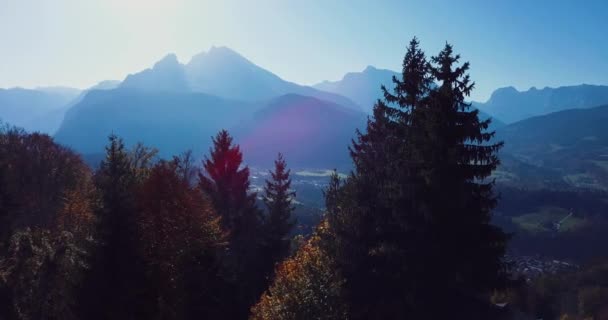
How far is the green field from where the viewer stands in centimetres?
16925

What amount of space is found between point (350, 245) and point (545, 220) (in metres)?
189

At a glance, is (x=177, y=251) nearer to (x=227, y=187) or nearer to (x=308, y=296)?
(x=308, y=296)

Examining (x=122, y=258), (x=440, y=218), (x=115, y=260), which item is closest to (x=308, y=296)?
→ (x=440, y=218)

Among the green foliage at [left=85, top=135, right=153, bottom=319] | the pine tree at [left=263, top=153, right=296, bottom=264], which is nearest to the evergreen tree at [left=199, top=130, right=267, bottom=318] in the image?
the pine tree at [left=263, top=153, right=296, bottom=264]

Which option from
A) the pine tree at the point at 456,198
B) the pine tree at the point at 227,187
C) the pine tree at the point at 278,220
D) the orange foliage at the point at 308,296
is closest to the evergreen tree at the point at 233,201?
the pine tree at the point at 227,187

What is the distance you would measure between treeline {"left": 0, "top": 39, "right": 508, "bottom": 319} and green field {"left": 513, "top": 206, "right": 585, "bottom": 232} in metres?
168

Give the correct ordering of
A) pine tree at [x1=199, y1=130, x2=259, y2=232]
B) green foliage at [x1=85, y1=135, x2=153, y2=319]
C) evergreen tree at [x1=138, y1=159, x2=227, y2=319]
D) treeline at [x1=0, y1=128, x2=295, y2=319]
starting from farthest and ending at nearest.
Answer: pine tree at [x1=199, y1=130, x2=259, y2=232], evergreen tree at [x1=138, y1=159, x2=227, y2=319], treeline at [x1=0, y1=128, x2=295, y2=319], green foliage at [x1=85, y1=135, x2=153, y2=319]

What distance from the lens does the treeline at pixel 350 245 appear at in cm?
1909

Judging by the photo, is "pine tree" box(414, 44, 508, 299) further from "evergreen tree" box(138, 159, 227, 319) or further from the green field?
the green field

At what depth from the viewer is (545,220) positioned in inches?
7185

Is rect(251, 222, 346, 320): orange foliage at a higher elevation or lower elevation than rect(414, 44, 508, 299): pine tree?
lower

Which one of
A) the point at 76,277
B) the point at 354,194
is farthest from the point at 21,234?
the point at 354,194

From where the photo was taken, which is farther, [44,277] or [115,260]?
[44,277]

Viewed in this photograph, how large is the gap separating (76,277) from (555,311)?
6322 centimetres
